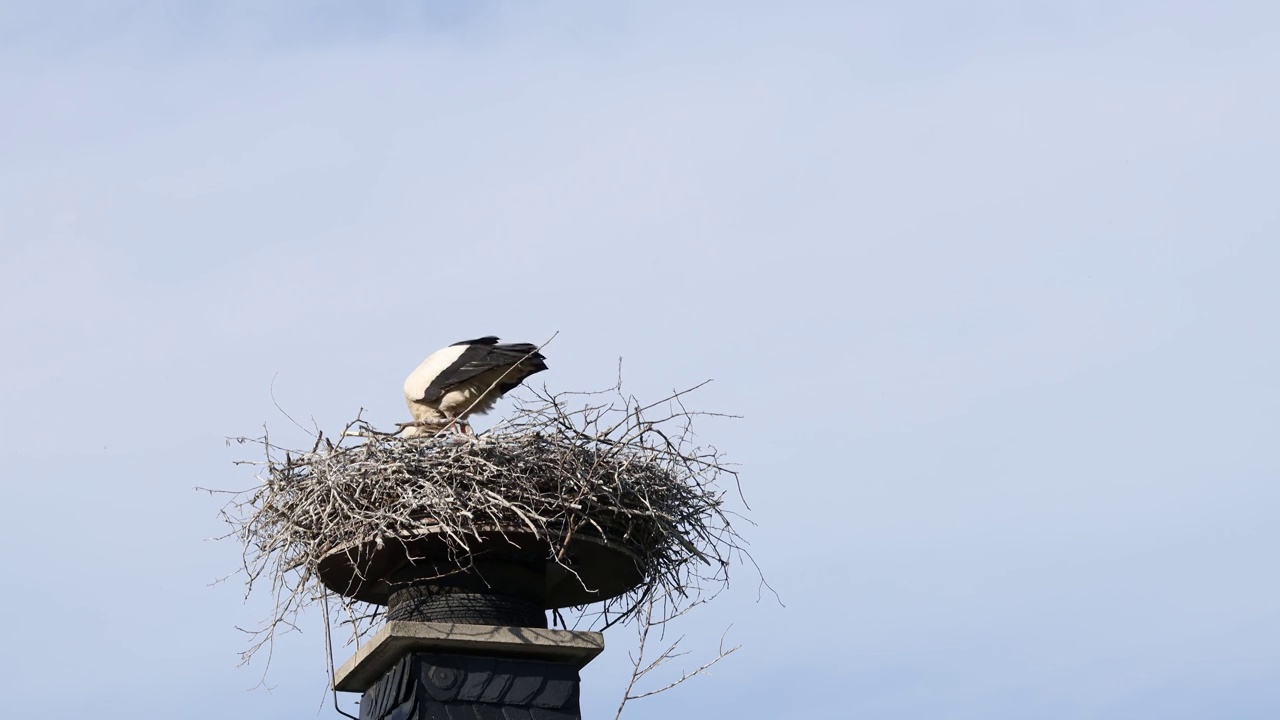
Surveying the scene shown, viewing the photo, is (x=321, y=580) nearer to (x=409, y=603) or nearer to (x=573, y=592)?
(x=409, y=603)

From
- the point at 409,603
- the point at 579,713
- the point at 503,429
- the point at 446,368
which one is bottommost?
the point at 579,713

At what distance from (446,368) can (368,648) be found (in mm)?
1927

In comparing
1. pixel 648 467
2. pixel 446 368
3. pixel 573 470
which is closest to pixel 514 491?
pixel 573 470

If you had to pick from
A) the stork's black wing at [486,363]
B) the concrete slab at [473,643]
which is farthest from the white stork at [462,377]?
the concrete slab at [473,643]

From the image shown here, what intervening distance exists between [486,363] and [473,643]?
201 centimetres

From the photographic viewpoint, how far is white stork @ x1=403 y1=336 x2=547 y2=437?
717cm

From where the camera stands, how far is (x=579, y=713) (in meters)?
5.54

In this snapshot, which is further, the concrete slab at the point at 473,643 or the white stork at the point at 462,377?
the white stork at the point at 462,377

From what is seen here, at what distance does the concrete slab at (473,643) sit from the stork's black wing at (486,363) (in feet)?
5.83

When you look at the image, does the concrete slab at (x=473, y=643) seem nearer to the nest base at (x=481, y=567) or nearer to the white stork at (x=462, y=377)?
the nest base at (x=481, y=567)

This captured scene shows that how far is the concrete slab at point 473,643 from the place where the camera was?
537 centimetres

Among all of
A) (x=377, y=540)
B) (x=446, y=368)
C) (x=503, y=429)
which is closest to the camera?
(x=377, y=540)

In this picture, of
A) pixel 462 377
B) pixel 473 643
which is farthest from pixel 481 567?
pixel 462 377

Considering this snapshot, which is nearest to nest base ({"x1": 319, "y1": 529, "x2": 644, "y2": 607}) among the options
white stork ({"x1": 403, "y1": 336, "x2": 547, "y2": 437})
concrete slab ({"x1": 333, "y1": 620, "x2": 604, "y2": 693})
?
concrete slab ({"x1": 333, "y1": 620, "x2": 604, "y2": 693})
